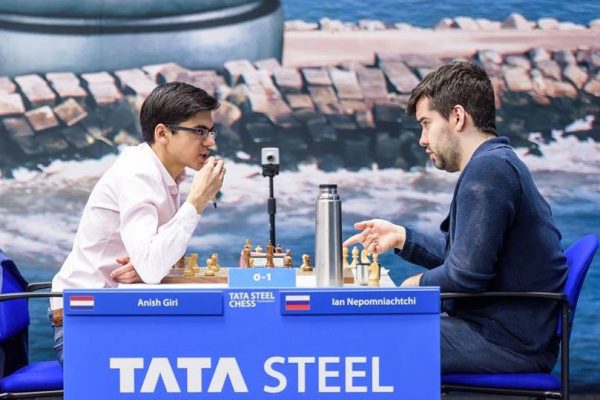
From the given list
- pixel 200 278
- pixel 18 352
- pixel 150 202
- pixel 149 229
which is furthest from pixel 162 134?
pixel 18 352

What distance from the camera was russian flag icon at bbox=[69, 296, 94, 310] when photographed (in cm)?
217

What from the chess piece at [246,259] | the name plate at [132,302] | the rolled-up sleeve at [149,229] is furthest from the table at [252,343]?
the chess piece at [246,259]

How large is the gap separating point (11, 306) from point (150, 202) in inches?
26.3

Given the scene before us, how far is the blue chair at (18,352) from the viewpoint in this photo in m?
2.75

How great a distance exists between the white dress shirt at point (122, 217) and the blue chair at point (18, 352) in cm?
15

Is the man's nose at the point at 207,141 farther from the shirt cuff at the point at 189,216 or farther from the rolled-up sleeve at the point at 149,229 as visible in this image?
the shirt cuff at the point at 189,216

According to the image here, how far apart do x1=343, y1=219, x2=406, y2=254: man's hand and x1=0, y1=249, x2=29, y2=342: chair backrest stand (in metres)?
1.09

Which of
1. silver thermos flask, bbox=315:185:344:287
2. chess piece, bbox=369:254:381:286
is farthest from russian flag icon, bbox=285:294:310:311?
chess piece, bbox=369:254:381:286

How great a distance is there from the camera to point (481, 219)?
2.48 meters

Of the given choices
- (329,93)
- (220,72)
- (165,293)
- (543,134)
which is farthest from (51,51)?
(165,293)

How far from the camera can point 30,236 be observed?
4.72m

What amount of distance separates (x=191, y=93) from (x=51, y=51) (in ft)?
6.93

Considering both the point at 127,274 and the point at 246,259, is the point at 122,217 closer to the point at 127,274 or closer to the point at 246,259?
the point at 127,274

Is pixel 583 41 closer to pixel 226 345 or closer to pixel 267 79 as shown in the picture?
pixel 267 79
